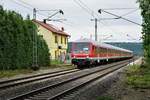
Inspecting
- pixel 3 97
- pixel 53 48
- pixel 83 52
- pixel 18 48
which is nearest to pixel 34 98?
pixel 3 97

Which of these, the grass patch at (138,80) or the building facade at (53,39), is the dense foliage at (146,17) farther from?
the building facade at (53,39)

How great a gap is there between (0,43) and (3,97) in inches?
725

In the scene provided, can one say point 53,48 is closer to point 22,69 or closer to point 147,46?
point 22,69

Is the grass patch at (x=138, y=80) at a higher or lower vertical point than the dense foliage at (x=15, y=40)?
lower

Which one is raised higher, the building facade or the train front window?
the building facade

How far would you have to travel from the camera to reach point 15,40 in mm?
37812

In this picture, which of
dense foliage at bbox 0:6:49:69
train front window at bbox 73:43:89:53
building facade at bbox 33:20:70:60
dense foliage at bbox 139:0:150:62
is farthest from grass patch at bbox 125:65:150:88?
building facade at bbox 33:20:70:60

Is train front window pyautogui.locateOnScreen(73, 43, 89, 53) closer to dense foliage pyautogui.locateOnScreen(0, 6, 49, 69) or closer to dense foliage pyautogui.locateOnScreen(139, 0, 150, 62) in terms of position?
dense foliage pyautogui.locateOnScreen(0, 6, 49, 69)

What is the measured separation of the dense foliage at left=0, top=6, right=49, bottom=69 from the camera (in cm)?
3538

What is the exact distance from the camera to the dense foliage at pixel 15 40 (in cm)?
3538

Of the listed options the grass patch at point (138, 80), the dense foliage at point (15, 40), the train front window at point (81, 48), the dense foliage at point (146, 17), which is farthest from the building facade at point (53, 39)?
the dense foliage at point (146, 17)

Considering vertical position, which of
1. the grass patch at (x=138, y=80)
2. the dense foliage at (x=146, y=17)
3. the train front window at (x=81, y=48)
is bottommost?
the grass patch at (x=138, y=80)

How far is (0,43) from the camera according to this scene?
3497 centimetres

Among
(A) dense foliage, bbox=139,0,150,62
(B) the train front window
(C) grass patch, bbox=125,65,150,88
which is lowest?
(C) grass patch, bbox=125,65,150,88
